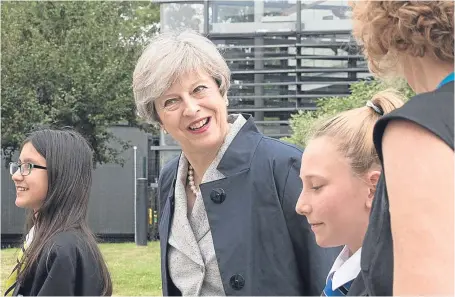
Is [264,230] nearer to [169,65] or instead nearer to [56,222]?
[169,65]

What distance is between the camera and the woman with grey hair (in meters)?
2.40


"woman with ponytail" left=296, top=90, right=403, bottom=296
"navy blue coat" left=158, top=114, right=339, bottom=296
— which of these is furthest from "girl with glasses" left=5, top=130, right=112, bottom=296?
"woman with ponytail" left=296, top=90, right=403, bottom=296

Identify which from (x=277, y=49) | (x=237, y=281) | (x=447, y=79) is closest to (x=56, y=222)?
(x=237, y=281)

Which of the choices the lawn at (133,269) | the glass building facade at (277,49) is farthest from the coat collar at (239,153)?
the glass building facade at (277,49)

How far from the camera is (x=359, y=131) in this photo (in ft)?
6.63

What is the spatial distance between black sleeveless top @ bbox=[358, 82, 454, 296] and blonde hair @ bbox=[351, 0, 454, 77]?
85 mm

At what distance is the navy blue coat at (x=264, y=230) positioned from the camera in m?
2.39

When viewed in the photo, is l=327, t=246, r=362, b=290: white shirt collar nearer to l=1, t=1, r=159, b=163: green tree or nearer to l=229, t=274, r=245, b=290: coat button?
l=229, t=274, r=245, b=290: coat button

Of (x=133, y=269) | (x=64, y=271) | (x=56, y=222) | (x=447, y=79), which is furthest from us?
(x=133, y=269)

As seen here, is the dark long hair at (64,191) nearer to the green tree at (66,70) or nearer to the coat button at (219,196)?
the coat button at (219,196)

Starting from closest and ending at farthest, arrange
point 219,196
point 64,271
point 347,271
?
point 347,271
point 219,196
point 64,271

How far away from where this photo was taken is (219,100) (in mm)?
2600

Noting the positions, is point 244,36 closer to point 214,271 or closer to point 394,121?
point 214,271

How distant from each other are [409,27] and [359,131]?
2.20 feet
